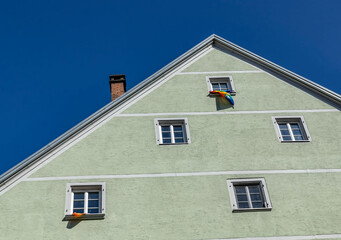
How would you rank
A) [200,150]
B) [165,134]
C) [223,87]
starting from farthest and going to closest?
[223,87], [165,134], [200,150]

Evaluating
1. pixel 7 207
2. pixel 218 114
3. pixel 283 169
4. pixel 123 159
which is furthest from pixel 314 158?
pixel 7 207

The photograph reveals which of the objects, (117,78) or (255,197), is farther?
(117,78)

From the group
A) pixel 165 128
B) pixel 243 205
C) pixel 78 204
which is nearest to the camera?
pixel 78 204

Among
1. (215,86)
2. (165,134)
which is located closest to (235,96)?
(215,86)

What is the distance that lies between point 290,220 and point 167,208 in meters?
4.44

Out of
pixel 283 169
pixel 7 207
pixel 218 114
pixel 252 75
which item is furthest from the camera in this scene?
pixel 252 75

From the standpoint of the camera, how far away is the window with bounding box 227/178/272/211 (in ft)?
59.0

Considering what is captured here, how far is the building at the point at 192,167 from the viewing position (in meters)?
17.3

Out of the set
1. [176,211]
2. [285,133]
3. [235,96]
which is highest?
[235,96]

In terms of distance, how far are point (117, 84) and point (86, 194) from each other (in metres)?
7.99

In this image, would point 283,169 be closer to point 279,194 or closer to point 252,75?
point 279,194

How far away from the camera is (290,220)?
17.5 meters

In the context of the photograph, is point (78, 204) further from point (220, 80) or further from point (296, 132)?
point (296, 132)

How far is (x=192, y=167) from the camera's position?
19.0m
